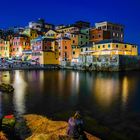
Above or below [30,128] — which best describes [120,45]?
above

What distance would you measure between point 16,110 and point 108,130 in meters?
11.8

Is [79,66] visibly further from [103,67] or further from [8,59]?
[8,59]

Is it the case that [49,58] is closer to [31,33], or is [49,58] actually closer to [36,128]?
[31,33]

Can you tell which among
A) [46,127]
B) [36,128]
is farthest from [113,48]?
[36,128]

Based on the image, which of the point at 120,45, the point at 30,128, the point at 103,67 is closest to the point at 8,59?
the point at 103,67

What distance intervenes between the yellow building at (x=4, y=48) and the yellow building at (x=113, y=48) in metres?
51.7

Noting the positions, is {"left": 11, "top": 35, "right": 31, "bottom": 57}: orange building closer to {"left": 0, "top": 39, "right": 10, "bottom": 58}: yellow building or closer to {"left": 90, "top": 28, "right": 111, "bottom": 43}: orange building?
{"left": 0, "top": 39, "right": 10, "bottom": 58}: yellow building

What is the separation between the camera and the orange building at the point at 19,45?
120688 mm

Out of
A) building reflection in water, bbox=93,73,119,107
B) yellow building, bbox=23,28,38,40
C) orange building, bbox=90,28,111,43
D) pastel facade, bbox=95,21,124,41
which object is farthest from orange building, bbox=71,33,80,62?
building reflection in water, bbox=93,73,119,107

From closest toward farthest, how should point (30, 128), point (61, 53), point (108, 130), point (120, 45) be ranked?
point (30, 128) → point (108, 130) → point (120, 45) → point (61, 53)

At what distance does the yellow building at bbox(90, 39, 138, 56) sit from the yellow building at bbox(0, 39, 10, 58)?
51.7 m

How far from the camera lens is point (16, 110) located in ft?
83.3

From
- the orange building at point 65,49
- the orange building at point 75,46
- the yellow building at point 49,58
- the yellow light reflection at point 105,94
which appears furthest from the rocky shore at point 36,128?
the orange building at point 75,46

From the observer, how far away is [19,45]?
4754 inches
